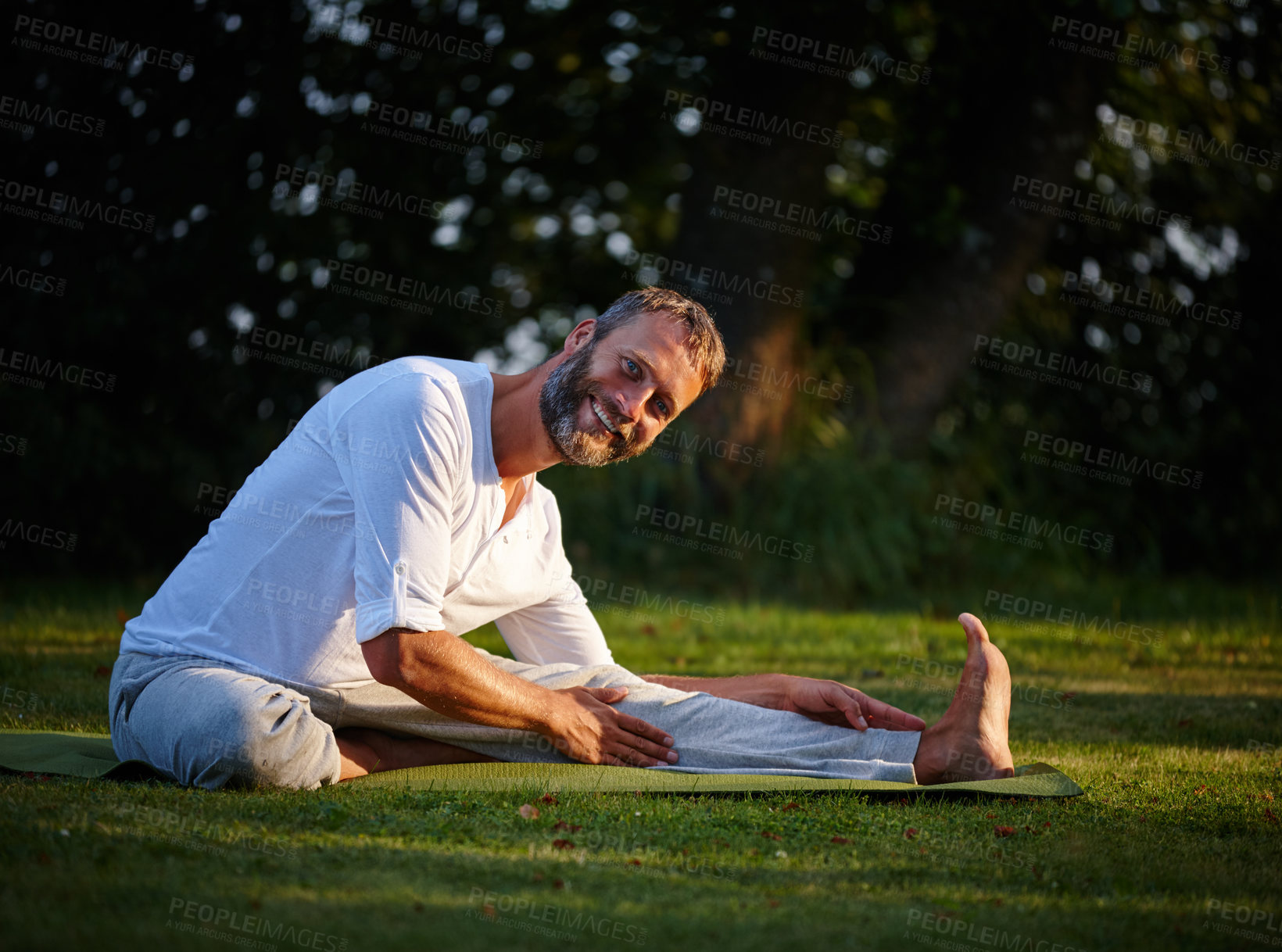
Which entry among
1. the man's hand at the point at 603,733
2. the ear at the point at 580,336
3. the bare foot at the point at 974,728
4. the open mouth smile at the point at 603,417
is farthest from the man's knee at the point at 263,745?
the bare foot at the point at 974,728

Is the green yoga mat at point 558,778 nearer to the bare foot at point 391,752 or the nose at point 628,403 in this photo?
the bare foot at point 391,752

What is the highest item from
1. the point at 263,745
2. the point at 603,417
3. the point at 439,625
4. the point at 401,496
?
the point at 603,417

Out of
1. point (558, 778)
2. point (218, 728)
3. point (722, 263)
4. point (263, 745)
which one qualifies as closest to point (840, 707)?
point (558, 778)

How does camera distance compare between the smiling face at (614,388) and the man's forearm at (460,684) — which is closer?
the man's forearm at (460,684)

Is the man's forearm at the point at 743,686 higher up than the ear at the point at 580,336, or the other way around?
the ear at the point at 580,336

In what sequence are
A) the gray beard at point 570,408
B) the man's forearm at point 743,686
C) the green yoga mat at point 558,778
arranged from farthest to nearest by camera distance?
the man's forearm at point 743,686
the gray beard at point 570,408
the green yoga mat at point 558,778

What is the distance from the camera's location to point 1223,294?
428 inches

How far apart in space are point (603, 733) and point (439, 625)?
2.43 ft

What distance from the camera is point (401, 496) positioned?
2912mm

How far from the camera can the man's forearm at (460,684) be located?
113 inches

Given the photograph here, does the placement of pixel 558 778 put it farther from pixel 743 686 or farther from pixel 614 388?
pixel 614 388

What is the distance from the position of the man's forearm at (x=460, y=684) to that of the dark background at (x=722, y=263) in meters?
4.66

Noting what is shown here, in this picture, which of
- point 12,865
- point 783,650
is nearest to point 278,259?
point 783,650

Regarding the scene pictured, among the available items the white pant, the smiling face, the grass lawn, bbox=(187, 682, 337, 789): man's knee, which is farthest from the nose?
bbox=(187, 682, 337, 789): man's knee
